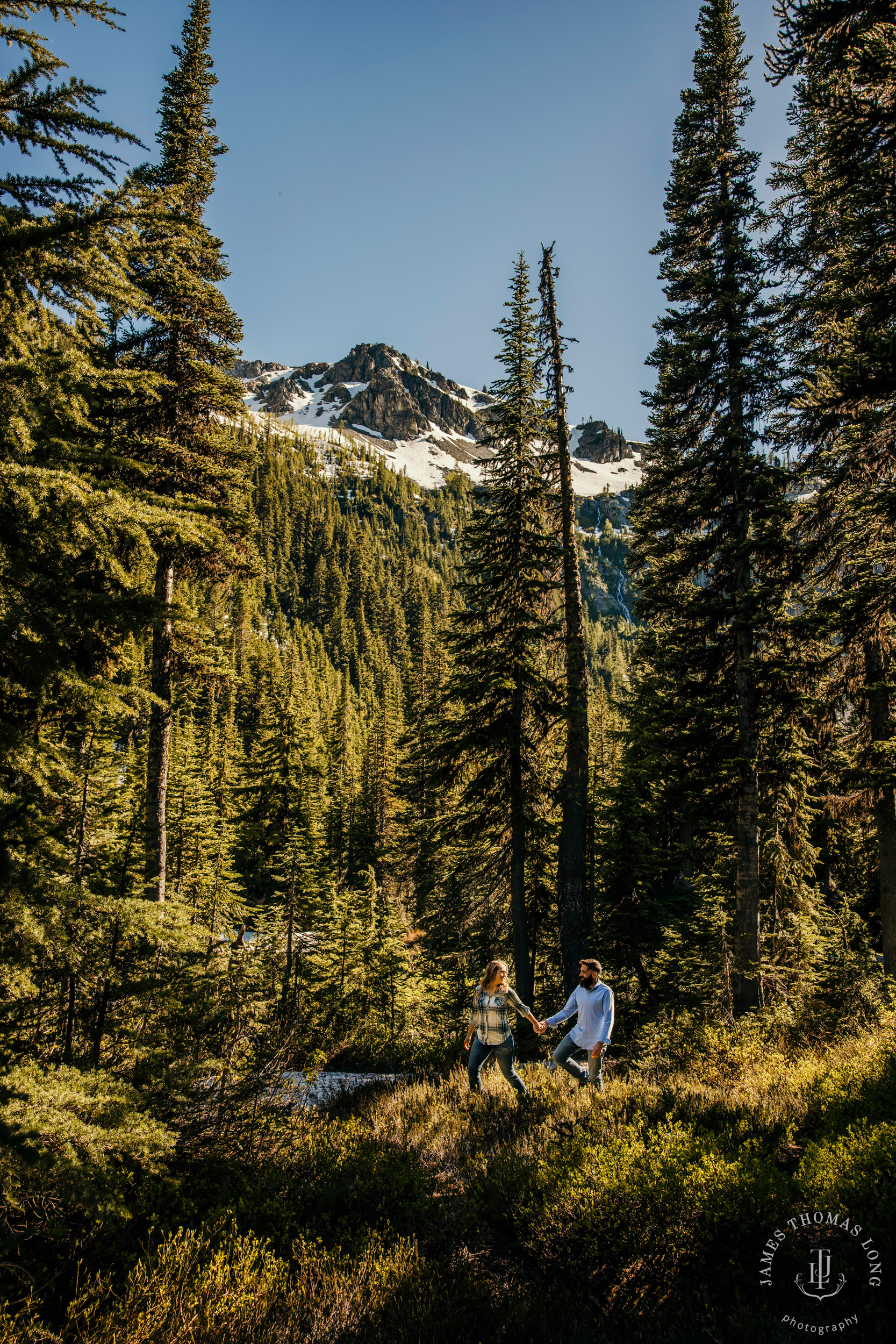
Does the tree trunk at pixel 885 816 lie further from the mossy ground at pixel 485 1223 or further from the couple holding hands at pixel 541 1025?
the couple holding hands at pixel 541 1025

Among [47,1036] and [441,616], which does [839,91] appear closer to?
[47,1036]

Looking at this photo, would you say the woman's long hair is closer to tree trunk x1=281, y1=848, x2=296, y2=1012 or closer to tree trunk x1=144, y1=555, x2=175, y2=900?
tree trunk x1=144, y1=555, x2=175, y2=900

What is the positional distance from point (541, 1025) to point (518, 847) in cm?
635

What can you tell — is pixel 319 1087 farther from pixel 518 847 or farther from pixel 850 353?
pixel 850 353

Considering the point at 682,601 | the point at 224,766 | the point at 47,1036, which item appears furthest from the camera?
the point at 224,766

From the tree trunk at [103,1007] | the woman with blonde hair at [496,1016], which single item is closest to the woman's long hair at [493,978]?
the woman with blonde hair at [496,1016]

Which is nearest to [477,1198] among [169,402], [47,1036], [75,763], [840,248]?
[47,1036]

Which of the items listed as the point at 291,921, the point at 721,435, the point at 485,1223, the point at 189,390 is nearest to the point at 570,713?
the point at 721,435

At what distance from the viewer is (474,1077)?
746 cm

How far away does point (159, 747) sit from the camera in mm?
10172

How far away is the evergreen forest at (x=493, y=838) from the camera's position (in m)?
3.72

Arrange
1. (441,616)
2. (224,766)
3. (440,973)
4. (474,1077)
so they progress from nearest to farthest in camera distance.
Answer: (474,1077) → (440,973) → (224,766) → (441,616)

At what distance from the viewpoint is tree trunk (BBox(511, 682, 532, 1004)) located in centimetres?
1293

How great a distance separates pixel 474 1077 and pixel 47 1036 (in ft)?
16.3
